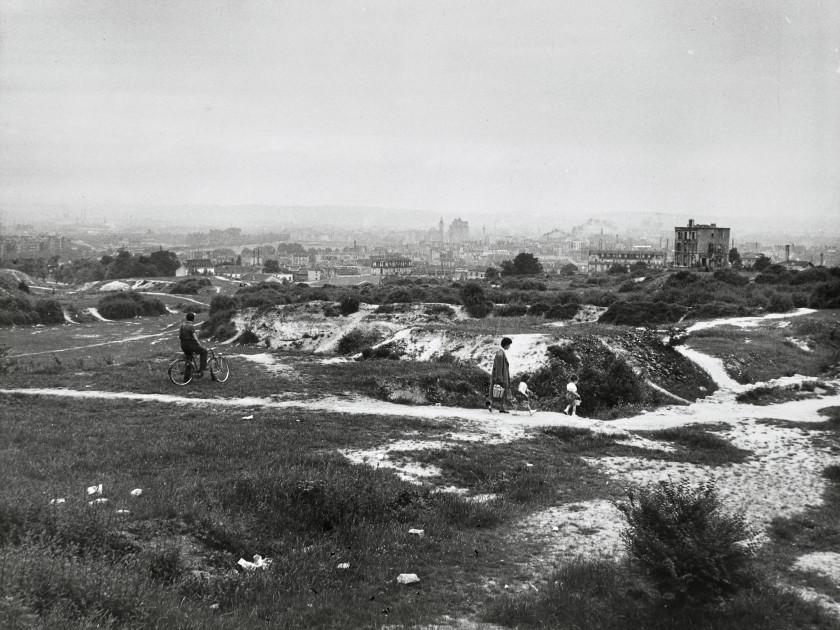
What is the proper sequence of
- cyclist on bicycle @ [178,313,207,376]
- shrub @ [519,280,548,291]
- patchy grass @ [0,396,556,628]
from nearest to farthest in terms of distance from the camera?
patchy grass @ [0,396,556,628] → cyclist on bicycle @ [178,313,207,376] → shrub @ [519,280,548,291]

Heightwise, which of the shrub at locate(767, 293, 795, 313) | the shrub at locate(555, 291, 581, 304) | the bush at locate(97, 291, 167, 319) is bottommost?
the bush at locate(97, 291, 167, 319)

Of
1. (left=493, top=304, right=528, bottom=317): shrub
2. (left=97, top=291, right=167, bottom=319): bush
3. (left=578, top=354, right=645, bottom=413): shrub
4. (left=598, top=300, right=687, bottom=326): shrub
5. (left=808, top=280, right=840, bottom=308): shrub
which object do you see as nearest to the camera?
(left=578, top=354, right=645, bottom=413): shrub

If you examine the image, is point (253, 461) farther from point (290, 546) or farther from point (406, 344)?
point (406, 344)

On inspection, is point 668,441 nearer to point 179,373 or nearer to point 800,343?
point 179,373

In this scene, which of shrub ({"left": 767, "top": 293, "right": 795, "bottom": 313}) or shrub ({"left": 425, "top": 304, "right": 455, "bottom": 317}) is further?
shrub ({"left": 425, "top": 304, "right": 455, "bottom": 317})

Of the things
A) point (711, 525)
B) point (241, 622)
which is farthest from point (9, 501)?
point (711, 525)

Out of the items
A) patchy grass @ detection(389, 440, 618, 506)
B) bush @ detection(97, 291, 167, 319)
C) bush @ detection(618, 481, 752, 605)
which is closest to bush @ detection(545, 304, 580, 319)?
patchy grass @ detection(389, 440, 618, 506)

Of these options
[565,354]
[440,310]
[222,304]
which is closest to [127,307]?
[222,304]

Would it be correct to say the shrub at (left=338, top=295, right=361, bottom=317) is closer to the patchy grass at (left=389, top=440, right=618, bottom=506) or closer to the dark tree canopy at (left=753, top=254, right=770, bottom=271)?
the patchy grass at (left=389, top=440, right=618, bottom=506)
